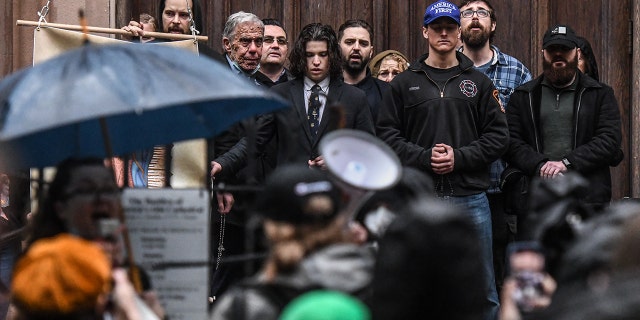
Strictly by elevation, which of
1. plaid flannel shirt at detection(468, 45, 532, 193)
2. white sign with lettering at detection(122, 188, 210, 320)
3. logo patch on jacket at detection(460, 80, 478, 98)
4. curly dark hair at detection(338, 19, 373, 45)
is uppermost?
curly dark hair at detection(338, 19, 373, 45)

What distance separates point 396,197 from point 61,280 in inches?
Answer: 89.1

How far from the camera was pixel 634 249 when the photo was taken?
4.27m

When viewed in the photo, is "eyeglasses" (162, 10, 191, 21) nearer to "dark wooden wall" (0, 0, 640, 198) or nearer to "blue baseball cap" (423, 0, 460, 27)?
"dark wooden wall" (0, 0, 640, 198)

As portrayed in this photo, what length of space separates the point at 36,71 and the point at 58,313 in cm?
180

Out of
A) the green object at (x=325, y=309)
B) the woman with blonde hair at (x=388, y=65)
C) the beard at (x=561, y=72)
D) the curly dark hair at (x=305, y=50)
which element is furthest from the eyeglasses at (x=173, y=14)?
the green object at (x=325, y=309)

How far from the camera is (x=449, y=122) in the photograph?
9.59 metres

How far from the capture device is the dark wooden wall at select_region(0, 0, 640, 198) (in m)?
11.0

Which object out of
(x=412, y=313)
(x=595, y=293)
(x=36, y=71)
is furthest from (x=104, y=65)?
(x=595, y=293)

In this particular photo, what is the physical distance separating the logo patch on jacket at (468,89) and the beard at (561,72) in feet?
1.74

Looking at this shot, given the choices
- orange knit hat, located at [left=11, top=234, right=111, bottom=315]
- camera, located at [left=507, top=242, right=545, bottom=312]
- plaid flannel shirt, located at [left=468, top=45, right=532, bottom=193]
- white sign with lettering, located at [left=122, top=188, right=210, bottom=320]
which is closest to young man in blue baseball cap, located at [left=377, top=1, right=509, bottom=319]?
plaid flannel shirt, located at [left=468, top=45, right=532, bottom=193]

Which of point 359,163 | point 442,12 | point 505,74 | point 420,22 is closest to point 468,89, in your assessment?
point 442,12

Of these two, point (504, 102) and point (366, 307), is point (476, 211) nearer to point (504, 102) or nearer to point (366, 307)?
point (504, 102)

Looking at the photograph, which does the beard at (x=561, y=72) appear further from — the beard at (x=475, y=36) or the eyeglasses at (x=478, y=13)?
the eyeglasses at (x=478, y=13)

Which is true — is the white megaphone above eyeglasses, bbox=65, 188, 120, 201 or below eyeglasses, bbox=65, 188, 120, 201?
above
